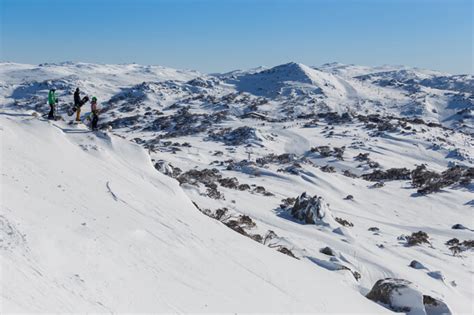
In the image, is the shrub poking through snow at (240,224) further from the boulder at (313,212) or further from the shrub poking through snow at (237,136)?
the shrub poking through snow at (237,136)

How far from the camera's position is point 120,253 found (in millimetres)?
7129

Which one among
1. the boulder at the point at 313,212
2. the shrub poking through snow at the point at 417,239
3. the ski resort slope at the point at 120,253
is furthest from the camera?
the boulder at the point at 313,212

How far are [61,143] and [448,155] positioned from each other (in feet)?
137

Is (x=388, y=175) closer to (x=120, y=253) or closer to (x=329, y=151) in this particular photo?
(x=329, y=151)

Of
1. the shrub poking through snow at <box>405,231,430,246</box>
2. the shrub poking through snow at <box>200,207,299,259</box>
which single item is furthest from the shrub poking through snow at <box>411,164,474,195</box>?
the shrub poking through snow at <box>200,207,299,259</box>

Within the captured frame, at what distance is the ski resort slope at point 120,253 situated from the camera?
5.85m

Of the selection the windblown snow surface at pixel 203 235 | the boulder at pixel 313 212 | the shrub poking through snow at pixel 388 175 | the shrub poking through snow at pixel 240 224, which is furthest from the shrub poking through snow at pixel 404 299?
the shrub poking through snow at pixel 388 175

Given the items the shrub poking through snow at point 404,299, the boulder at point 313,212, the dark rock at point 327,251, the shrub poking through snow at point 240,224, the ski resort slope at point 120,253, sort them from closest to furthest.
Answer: the ski resort slope at point 120,253 → the shrub poking through snow at point 404,299 → the dark rock at point 327,251 → the shrub poking through snow at point 240,224 → the boulder at point 313,212

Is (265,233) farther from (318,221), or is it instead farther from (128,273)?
(128,273)

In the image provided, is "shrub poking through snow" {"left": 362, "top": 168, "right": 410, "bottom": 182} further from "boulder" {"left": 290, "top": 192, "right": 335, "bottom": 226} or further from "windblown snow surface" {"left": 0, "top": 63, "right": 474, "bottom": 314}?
"boulder" {"left": 290, "top": 192, "right": 335, "bottom": 226}

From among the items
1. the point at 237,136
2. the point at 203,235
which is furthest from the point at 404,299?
the point at 237,136

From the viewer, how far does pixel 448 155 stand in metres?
44.1

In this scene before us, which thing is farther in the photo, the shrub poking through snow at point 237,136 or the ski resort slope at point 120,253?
the shrub poking through snow at point 237,136

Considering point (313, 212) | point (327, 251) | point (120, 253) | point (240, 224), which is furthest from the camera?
point (313, 212)
